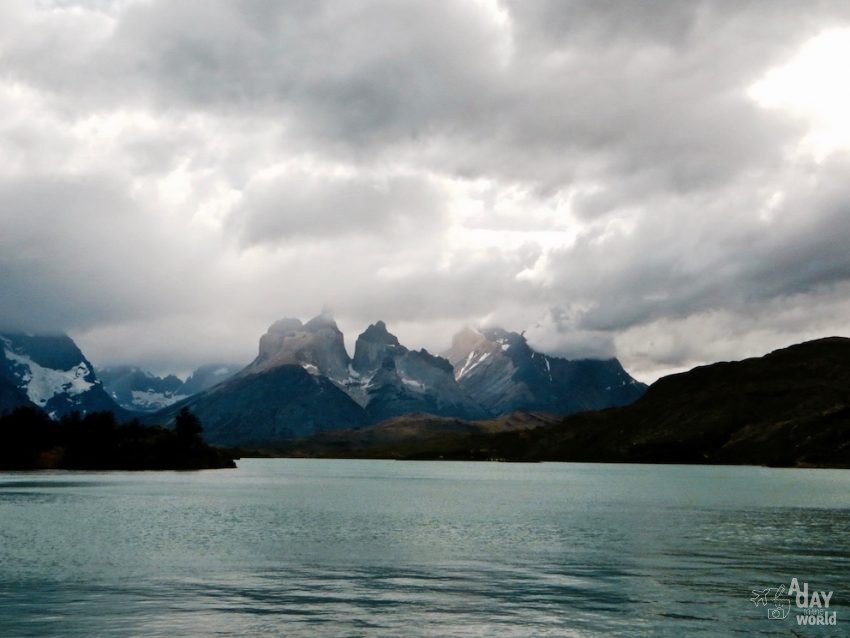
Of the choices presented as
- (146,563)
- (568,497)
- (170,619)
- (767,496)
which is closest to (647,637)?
(170,619)

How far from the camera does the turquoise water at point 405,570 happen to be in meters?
51.8

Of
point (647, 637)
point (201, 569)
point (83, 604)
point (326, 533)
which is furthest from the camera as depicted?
point (326, 533)

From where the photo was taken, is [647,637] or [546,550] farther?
[546,550]

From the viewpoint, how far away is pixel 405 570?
74875 mm

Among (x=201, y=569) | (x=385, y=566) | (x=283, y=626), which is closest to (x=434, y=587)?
(x=385, y=566)

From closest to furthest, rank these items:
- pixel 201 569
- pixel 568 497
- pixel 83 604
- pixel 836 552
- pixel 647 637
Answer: pixel 647 637 → pixel 83 604 → pixel 201 569 → pixel 836 552 → pixel 568 497

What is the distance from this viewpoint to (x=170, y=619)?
2048 inches

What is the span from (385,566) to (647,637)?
34202mm

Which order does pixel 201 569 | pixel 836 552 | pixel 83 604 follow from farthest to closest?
pixel 836 552
pixel 201 569
pixel 83 604

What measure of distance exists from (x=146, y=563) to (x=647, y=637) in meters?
50.2

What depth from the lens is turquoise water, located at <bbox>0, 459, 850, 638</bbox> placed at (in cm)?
5184

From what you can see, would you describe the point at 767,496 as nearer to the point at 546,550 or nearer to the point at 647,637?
the point at 546,550

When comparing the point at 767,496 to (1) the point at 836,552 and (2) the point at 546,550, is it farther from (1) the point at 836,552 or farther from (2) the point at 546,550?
(2) the point at 546,550

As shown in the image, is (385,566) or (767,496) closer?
(385,566)
